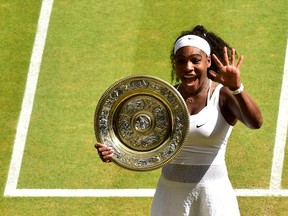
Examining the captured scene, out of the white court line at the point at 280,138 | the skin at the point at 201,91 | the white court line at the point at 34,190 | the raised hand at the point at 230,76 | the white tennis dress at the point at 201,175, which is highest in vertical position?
the raised hand at the point at 230,76

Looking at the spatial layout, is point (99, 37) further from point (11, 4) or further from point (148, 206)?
point (148, 206)

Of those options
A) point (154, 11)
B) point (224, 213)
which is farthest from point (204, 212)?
point (154, 11)

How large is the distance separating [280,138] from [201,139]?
10.5 feet

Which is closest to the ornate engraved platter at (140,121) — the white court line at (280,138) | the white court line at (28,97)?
the white court line at (280,138)

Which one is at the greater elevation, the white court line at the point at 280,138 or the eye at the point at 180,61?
the eye at the point at 180,61

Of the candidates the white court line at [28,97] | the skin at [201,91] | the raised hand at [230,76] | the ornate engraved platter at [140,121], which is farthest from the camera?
the white court line at [28,97]

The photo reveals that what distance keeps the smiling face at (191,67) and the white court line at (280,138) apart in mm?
2717

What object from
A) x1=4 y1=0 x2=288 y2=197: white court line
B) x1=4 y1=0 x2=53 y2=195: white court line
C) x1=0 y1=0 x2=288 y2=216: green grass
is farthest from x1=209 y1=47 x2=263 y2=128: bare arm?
x1=4 y1=0 x2=53 y2=195: white court line

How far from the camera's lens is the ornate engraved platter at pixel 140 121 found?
6.49m

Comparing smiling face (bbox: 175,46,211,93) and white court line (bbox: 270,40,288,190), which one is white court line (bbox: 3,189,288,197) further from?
smiling face (bbox: 175,46,211,93)

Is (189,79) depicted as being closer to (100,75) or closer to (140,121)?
(140,121)

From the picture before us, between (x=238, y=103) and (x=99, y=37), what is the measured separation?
4806mm

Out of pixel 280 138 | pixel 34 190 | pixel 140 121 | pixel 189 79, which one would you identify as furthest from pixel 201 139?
pixel 280 138

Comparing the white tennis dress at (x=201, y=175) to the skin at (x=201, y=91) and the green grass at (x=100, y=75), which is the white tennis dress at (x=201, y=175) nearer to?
the skin at (x=201, y=91)
